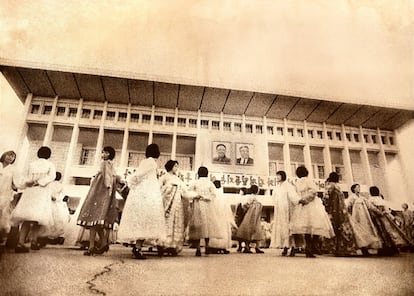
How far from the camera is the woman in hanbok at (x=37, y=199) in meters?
1.96

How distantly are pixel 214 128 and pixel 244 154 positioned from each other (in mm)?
380

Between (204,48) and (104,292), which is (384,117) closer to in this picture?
(204,48)

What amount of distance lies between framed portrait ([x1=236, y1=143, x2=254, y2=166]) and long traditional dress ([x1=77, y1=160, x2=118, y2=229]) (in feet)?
3.71

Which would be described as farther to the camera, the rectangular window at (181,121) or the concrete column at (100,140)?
the rectangular window at (181,121)

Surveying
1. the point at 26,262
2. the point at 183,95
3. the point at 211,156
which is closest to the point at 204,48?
the point at 183,95

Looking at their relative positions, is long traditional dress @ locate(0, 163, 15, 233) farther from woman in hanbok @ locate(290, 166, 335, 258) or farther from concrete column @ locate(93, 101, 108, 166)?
woman in hanbok @ locate(290, 166, 335, 258)

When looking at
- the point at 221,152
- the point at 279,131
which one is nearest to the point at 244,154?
the point at 221,152

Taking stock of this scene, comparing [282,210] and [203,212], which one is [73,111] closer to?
[203,212]

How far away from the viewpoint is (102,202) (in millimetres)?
2061

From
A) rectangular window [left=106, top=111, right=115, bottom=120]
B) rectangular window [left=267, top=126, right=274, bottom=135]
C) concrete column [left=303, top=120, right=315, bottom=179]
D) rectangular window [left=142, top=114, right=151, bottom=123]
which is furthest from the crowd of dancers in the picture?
rectangular window [left=142, top=114, right=151, bottom=123]

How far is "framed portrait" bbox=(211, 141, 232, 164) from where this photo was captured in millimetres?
2588

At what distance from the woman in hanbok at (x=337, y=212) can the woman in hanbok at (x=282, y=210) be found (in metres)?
0.31

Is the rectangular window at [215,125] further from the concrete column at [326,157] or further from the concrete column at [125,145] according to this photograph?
the concrete column at [326,157]

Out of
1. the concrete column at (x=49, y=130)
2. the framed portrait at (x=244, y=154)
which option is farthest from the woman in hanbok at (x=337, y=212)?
the concrete column at (x=49, y=130)
